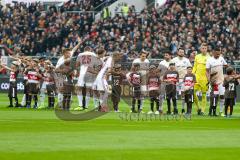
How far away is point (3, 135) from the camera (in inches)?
745

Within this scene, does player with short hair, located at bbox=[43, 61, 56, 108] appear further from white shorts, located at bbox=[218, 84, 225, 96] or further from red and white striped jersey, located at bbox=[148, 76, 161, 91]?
white shorts, located at bbox=[218, 84, 225, 96]

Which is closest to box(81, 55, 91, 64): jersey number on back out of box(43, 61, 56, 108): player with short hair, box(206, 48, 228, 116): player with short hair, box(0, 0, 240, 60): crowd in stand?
box(43, 61, 56, 108): player with short hair

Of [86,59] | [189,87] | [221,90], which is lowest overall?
[221,90]

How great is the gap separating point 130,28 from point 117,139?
35.6m

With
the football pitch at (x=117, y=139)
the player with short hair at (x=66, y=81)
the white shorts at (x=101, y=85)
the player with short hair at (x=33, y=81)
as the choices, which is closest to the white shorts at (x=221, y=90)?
the football pitch at (x=117, y=139)

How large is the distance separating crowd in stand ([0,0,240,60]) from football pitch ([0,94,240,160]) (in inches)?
862

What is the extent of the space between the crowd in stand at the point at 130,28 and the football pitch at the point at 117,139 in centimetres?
2191

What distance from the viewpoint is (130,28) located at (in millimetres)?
53844

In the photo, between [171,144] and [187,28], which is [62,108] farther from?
[187,28]

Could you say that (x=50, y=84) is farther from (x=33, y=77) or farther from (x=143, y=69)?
(x=143, y=69)

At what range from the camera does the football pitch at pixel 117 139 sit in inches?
614

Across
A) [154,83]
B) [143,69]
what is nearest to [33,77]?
[143,69]

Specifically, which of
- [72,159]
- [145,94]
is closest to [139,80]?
[145,94]

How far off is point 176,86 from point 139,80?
1.61 metres
